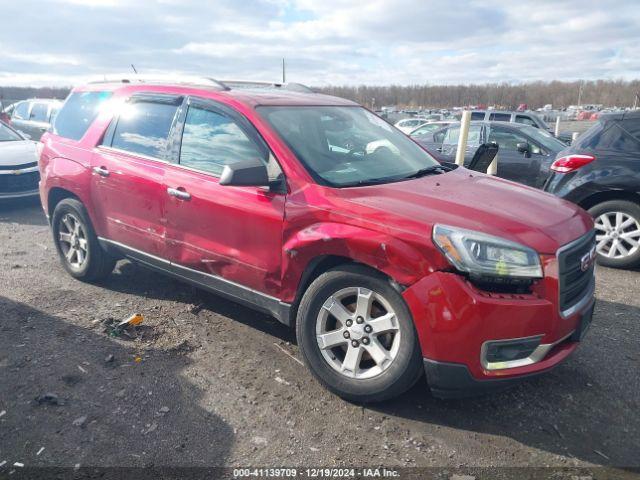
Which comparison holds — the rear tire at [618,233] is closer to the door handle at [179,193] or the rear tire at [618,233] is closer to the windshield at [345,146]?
the windshield at [345,146]

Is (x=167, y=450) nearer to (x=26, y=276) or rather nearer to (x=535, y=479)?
(x=535, y=479)

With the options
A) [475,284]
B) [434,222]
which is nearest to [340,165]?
[434,222]

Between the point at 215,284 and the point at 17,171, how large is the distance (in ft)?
21.0

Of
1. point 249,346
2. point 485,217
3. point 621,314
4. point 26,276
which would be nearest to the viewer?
point 485,217

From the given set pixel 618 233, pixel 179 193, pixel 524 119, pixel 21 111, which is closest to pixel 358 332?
pixel 179 193

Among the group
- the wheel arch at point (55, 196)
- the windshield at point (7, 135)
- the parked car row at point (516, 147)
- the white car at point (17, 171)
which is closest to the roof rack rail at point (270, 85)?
the wheel arch at point (55, 196)

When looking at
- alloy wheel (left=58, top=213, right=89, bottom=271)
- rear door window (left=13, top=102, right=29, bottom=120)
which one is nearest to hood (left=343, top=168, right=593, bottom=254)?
alloy wheel (left=58, top=213, right=89, bottom=271)

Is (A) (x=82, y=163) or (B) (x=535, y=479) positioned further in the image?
(A) (x=82, y=163)

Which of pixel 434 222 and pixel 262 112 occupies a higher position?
pixel 262 112

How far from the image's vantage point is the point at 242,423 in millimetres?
2992

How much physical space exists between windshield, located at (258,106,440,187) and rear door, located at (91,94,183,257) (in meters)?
1.03

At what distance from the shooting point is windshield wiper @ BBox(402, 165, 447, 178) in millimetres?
3779

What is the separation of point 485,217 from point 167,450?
2137 mm

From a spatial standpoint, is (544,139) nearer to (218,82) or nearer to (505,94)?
(218,82)
